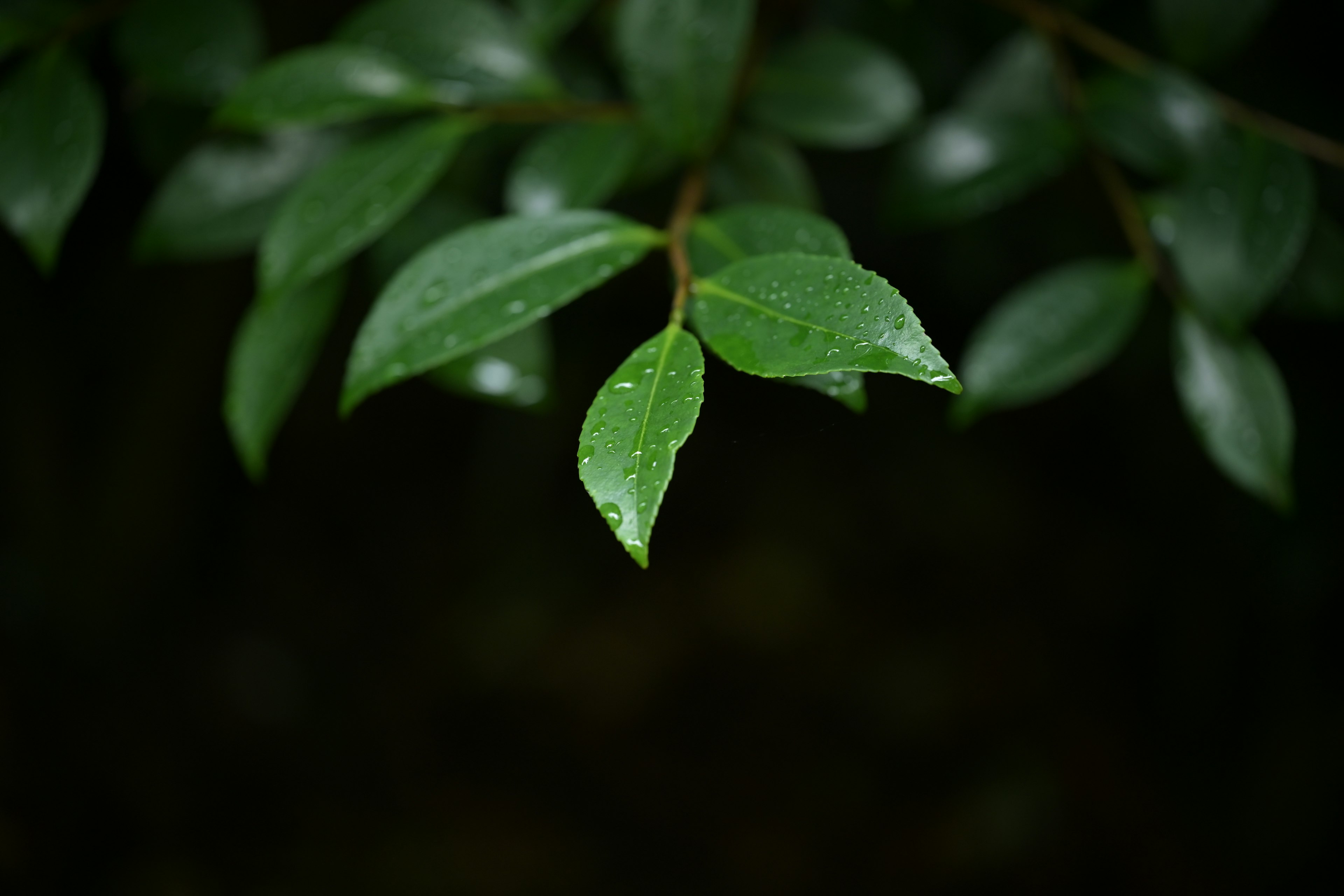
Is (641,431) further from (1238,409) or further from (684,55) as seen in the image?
(1238,409)

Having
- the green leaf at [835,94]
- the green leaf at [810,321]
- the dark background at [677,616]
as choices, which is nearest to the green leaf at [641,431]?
the green leaf at [810,321]

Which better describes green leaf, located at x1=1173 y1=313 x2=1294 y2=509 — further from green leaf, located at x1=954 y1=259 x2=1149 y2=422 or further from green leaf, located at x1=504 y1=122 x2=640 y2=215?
green leaf, located at x1=504 y1=122 x2=640 y2=215

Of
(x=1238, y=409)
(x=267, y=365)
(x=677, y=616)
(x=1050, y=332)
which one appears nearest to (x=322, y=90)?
(x=267, y=365)

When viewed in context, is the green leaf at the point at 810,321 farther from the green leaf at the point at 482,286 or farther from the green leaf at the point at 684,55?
the green leaf at the point at 684,55

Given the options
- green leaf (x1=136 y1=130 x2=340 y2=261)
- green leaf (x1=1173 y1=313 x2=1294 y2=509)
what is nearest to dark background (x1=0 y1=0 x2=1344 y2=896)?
green leaf (x1=136 y1=130 x2=340 y2=261)

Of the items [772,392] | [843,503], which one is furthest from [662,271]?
[772,392]
